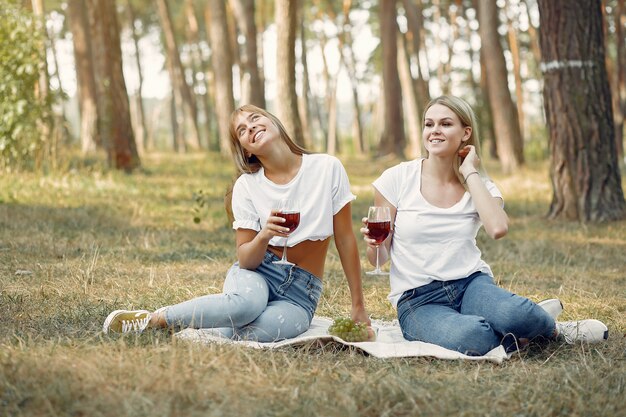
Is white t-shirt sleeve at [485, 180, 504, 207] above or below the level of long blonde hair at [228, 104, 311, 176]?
below

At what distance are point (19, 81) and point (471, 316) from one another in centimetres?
854

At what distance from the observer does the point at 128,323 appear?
4.04 meters

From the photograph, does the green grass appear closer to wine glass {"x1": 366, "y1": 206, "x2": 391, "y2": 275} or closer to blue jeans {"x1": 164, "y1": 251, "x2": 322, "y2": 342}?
blue jeans {"x1": 164, "y1": 251, "x2": 322, "y2": 342}

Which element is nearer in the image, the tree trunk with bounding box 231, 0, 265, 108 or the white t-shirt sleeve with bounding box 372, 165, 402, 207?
the white t-shirt sleeve with bounding box 372, 165, 402, 207

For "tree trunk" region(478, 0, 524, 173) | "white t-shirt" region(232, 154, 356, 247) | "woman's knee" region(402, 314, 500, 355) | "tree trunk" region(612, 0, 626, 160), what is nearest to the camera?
"woman's knee" region(402, 314, 500, 355)

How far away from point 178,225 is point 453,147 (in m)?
4.74

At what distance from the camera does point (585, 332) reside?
14.0 feet

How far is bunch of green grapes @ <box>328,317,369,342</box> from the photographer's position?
4.12 meters

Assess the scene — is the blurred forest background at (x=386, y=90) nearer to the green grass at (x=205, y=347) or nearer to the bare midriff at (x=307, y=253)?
the green grass at (x=205, y=347)

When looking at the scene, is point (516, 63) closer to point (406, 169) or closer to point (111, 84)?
point (111, 84)

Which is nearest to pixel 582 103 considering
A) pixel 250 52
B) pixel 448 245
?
pixel 448 245

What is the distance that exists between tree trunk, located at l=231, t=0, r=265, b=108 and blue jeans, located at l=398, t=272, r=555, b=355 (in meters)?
11.9

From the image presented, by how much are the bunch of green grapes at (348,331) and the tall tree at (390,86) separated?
16.1 m

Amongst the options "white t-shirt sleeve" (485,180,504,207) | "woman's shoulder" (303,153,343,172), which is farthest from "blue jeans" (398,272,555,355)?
"woman's shoulder" (303,153,343,172)
